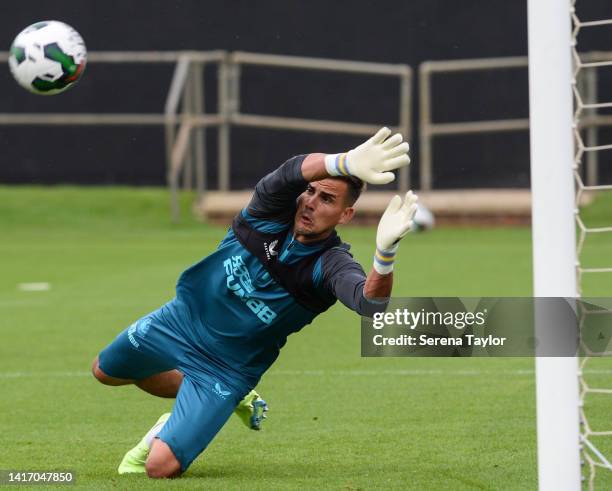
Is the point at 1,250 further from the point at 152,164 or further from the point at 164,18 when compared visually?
the point at 164,18

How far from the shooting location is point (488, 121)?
21.2m

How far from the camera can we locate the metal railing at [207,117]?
2000 cm

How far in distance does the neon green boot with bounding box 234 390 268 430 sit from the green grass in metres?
0.14

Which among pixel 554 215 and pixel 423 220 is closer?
pixel 554 215

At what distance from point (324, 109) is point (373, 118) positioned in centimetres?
86

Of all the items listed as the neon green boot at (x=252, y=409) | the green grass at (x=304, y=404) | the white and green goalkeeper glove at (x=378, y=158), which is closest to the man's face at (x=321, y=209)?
the white and green goalkeeper glove at (x=378, y=158)

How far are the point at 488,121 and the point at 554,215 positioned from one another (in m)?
17.0

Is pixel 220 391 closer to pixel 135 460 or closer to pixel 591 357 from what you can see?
pixel 135 460

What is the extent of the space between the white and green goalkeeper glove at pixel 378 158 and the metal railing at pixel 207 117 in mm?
14557

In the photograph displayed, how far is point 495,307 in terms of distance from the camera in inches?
239

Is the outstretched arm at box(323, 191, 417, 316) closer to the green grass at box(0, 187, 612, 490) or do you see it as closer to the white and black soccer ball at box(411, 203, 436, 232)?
the green grass at box(0, 187, 612, 490)

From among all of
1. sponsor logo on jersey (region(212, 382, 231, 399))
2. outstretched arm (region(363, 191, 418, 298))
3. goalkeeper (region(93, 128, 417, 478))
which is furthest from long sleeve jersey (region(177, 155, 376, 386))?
outstretched arm (region(363, 191, 418, 298))

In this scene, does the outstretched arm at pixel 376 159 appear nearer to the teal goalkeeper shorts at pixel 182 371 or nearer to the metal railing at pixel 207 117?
the teal goalkeeper shorts at pixel 182 371

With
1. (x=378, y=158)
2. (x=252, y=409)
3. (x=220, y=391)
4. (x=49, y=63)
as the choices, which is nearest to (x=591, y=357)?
(x=252, y=409)
